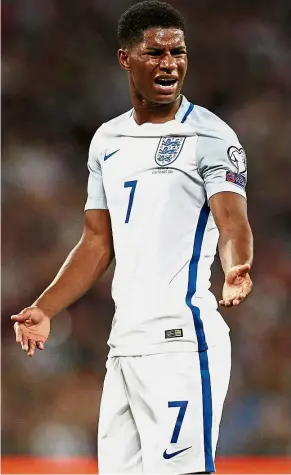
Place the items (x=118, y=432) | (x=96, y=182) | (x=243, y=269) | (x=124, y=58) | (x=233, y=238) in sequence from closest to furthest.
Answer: (x=243, y=269) → (x=233, y=238) → (x=118, y=432) → (x=124, y=58) → (x=96, y=182)

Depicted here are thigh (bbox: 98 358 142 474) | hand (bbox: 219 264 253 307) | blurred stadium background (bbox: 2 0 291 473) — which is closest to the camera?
hand (bbox: 219 264 253 307)

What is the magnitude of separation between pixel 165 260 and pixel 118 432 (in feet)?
2.15

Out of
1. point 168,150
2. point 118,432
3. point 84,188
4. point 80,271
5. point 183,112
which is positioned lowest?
point 118,432

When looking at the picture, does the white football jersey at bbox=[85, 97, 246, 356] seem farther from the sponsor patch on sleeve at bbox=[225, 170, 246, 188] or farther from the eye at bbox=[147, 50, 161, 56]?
the eye at bbox=[147, 50, 161, 56]

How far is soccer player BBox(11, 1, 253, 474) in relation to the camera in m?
3.20

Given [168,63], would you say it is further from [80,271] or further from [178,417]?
[178,417]

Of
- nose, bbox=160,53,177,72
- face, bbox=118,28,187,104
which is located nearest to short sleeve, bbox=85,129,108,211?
face, bbox=118,28,187,104

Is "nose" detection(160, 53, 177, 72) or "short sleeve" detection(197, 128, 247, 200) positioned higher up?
"nose" detection(160, 53, 177, 72)

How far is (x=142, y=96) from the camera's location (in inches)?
139

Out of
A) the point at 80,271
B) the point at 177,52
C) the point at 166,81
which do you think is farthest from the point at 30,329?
the point at 177,52

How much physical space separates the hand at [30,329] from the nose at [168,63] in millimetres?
1030

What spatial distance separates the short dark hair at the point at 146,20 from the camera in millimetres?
3451

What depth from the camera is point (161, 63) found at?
3402 millimetres

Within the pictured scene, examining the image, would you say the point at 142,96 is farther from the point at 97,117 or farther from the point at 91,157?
the point at 97,117
